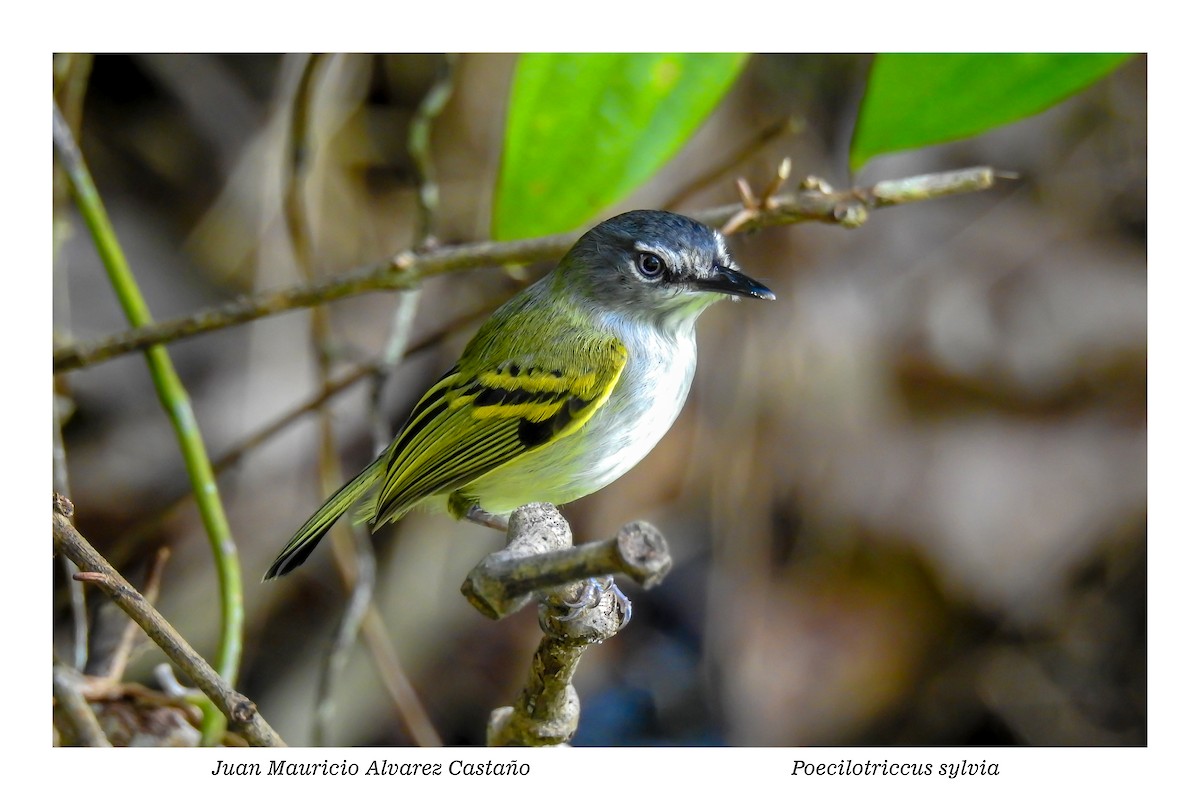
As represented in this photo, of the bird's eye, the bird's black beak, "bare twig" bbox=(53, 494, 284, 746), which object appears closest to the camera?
"bare twig" bbox=(53, 494, 284, 746)

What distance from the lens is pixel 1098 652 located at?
96.3 inches

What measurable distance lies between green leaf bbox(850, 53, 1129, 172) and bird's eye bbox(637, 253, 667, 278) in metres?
0.39

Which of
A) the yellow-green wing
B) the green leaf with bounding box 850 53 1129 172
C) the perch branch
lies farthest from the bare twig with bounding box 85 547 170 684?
the green leaf with bounding box 850 53 1129 172

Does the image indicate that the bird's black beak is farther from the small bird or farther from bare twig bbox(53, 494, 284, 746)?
bare twig bbox(53, 494, 284, 746)

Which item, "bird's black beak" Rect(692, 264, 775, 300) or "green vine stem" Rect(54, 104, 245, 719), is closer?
"bird's black beak" Rect(692, 264, 775, 300)

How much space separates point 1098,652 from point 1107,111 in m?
1.29

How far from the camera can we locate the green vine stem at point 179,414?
1.82 meters

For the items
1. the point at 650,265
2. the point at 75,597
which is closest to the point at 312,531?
the point at 75,597

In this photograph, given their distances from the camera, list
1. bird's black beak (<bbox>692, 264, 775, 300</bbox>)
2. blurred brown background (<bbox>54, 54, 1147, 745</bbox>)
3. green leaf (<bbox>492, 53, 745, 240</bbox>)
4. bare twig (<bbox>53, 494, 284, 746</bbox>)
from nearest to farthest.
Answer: bare twig (<bbox>53, 494, 284, 746</bbox>) < bird's black beak (<bbox>692, 264, 775, 300</bbox>) < green leaf (<bbox>492, 53, 745, 240</bbox>) < blurred brown background (<bbox>54, 54, 1147, 745</bbox>)

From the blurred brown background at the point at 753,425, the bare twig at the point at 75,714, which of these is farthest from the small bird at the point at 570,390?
the blurred brown background at the point at 753,425

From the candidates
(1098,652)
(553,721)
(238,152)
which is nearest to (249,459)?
(238,152)

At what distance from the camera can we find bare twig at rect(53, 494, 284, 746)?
1232mm

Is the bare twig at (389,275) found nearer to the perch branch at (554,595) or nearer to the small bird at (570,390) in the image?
the small bird at (570,390)
